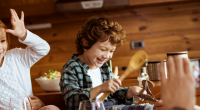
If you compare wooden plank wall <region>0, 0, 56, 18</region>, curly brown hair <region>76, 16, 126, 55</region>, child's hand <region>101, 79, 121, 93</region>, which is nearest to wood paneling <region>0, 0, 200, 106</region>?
wooden plank wall <region>0, 0, 56, 18</region>

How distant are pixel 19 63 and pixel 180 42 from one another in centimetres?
201

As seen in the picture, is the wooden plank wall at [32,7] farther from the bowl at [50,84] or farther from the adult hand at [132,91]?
the adult hand at [132,91]

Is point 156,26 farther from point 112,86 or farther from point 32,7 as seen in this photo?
point 112,86

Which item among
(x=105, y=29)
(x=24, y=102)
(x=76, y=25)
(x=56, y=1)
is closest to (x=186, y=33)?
(x=76, y=25)

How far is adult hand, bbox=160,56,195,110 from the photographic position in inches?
13.0

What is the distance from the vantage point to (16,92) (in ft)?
3.50

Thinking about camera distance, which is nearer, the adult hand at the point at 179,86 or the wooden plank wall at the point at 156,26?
the adult hand at the point at 179,86

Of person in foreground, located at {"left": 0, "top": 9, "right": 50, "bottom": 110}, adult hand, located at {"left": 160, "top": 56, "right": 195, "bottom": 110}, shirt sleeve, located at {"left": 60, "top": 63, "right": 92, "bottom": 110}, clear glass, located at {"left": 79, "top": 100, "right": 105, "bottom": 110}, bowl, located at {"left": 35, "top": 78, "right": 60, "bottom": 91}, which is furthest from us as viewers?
bowl, located at {"left": 35, "top": 78, "right": 60, "bottom": 91}

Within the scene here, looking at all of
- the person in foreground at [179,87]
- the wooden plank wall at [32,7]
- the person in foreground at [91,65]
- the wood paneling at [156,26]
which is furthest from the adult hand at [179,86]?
the wood paneling at [156,26]

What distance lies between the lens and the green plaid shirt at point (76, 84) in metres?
0.91

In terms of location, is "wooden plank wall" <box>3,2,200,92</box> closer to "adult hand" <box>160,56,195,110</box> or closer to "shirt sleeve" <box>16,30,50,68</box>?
"shirt sleeve" <box>16,30,50,68</box>

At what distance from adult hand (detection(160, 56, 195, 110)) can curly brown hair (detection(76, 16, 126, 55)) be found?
0.66 metres

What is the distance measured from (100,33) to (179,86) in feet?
2.33

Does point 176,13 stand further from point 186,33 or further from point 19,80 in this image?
point 19,80
